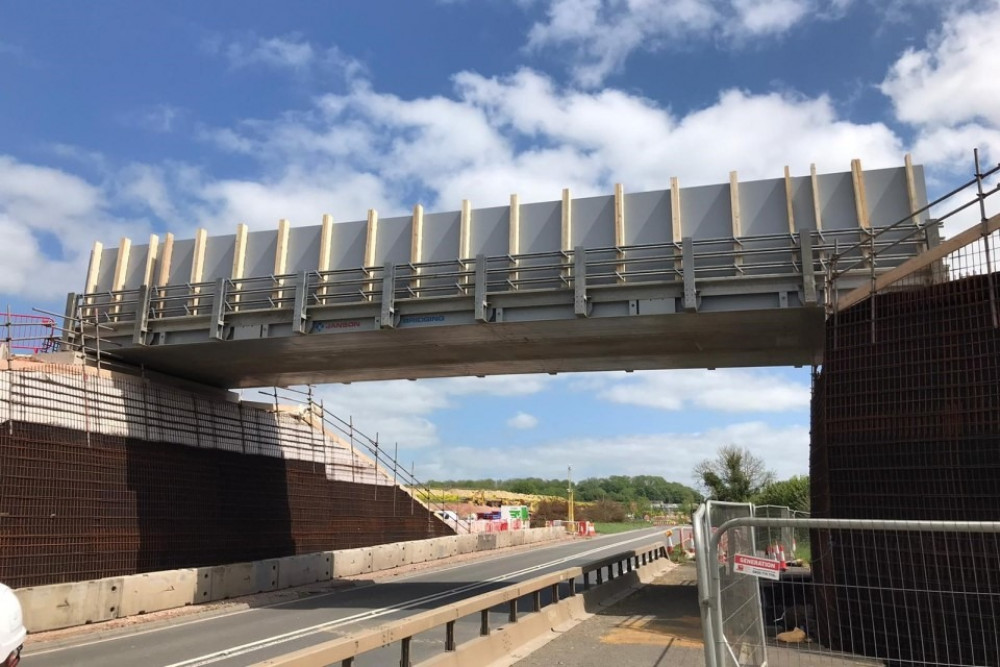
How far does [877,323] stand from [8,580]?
55.1 feet

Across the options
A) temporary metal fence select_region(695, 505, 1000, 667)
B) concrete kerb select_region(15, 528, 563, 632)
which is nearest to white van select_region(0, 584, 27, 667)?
temporary metal fence select_region(695, 505, 1000, 667)

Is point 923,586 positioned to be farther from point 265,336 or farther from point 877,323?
point 265,336

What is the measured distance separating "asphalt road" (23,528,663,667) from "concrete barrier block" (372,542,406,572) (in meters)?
3.55

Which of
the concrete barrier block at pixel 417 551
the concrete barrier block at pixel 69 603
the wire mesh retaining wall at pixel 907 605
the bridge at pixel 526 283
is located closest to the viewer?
the wire mesh retaining wall at pixel 907 605

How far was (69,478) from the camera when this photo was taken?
16672 millimetres

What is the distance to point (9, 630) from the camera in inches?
182

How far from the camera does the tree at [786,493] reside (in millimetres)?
44688

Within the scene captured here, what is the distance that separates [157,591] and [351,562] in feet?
27.3

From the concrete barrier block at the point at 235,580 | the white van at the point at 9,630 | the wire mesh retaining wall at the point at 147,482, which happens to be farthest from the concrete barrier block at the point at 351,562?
the white van at the point at 9,630

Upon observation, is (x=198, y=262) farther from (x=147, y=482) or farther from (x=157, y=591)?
(x=157, y=591)

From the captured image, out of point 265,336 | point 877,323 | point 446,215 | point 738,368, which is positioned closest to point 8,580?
point 265,336

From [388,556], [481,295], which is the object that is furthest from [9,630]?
[388,556]

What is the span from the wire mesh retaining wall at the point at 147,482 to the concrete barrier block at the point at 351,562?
1.99 meters

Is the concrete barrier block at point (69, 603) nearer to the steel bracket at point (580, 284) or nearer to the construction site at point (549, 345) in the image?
the construction site at point (549, 345)
